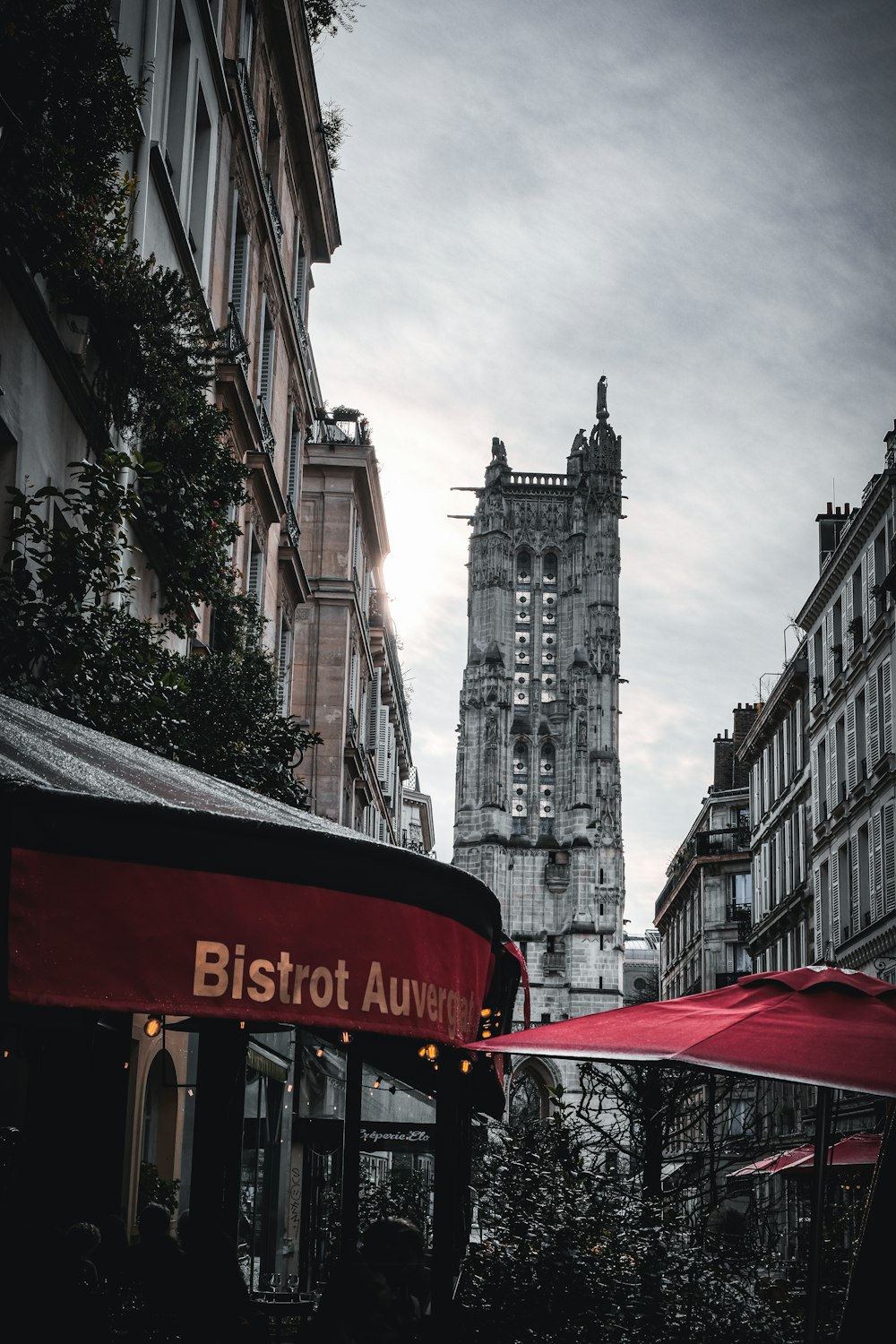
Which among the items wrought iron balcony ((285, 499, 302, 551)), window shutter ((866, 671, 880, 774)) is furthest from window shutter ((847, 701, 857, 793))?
wrought iron balcony ((285, 499, 302, 551))

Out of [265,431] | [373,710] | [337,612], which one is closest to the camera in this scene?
[265,431]

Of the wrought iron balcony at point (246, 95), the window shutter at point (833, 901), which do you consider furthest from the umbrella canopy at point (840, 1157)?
the window shutter at point (833, 901)

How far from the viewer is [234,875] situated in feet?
11.7

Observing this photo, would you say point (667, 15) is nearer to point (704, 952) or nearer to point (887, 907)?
point (887, 907)

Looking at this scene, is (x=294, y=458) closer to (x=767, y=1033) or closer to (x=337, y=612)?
(x=337, y=612)

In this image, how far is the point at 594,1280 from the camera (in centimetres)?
598

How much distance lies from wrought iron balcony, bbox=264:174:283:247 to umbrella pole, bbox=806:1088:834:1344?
694 inches

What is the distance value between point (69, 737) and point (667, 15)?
14540 millimetres

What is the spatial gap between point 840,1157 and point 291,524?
13869mm

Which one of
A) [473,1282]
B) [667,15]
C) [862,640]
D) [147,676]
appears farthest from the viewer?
[862,640]

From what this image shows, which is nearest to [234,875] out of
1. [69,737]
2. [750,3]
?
[69,737]

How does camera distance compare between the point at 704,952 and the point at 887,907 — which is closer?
the point at 887,907

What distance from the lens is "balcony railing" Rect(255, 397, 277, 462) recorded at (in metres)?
21.9

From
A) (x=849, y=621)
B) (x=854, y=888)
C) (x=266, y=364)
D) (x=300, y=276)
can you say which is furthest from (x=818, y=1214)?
(x=849, y=621)
